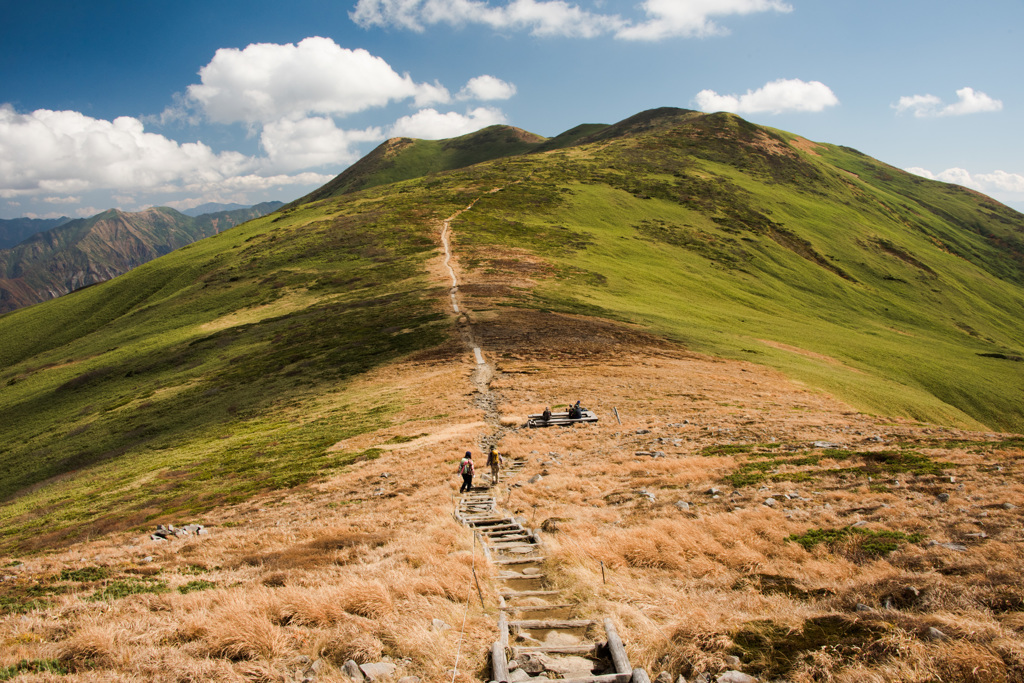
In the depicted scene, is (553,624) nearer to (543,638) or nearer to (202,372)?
(543,638)

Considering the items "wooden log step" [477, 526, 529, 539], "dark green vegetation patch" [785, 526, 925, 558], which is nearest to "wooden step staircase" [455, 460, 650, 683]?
"wooden log step" [477, 526, 529, 539]

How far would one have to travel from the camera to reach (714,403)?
1395 inches

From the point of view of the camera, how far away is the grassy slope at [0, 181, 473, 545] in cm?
3169

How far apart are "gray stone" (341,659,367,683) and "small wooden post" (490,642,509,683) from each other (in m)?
2.08

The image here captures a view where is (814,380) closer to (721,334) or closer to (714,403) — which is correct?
(721,334)

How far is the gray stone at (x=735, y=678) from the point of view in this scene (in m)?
7.36

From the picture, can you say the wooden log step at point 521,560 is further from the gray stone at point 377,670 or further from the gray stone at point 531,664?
the gray stone at point 377,670

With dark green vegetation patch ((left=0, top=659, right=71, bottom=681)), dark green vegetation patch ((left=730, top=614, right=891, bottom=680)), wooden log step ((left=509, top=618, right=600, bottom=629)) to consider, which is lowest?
wooden log step ((left=509, top=618, right=600, bottom=629))

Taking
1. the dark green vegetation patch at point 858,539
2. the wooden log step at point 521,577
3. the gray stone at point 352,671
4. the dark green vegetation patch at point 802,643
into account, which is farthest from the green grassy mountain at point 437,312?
the dark green vegetation patch at point 802,643

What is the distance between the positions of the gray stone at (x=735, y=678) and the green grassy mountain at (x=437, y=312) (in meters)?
25.5

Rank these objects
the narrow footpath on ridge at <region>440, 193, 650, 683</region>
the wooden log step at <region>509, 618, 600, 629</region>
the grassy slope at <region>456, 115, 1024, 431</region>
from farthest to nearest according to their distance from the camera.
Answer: the grassy slope at <region>456, 115, 1024, 431</region>
the wooden log step at <region>509, 618, 600, 629</region>
the narrow footpath on ridge at <region>440, 193, 650, 683</region>

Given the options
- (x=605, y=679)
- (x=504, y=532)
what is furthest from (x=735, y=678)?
(x=504, y=532)

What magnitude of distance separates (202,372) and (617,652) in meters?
64.0

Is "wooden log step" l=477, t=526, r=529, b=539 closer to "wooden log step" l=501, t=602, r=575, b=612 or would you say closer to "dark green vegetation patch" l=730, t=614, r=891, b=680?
"wooden log step" l=501, t=602, r=575, b=612
